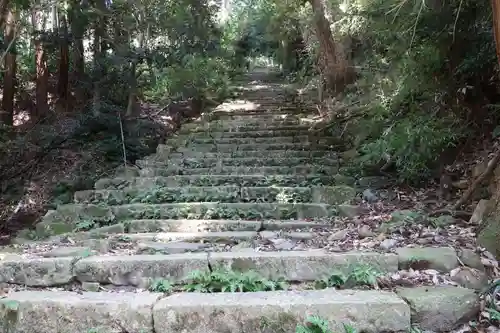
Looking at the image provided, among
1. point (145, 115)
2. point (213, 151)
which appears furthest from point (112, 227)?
point (145, 115)

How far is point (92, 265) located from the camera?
3.00 metres

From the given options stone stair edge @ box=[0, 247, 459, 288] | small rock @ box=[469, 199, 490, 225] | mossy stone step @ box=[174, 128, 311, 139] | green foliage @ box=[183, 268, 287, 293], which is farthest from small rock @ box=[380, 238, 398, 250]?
mossy stone step @ box=[174, 128, 311, 139]

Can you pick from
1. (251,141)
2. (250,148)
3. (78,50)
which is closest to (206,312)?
(250,148)

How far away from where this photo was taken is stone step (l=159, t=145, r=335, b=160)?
6605 mm

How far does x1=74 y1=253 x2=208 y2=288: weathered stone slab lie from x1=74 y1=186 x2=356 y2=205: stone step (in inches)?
80.4

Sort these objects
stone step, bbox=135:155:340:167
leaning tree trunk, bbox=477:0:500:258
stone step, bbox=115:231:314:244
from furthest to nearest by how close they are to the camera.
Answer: stone step, bbox=135:155:340:167 → stone step, bbox=115:231:314:244 → leaning tree trunk, bbox=477:0:500:258

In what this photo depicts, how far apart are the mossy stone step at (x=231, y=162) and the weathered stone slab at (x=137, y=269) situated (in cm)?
339

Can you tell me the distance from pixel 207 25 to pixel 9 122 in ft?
14.0

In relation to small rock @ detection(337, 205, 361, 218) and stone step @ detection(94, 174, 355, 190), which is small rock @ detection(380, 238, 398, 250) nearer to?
small rock @ detection(337, 205, 361, 218)

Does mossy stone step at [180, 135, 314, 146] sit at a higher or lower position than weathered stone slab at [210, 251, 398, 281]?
higher

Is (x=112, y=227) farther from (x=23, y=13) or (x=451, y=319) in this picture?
(x=23, y=13)

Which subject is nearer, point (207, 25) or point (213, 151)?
point (213, 151)

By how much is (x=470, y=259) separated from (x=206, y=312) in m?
1.78

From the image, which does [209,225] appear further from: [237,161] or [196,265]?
[237,161]
